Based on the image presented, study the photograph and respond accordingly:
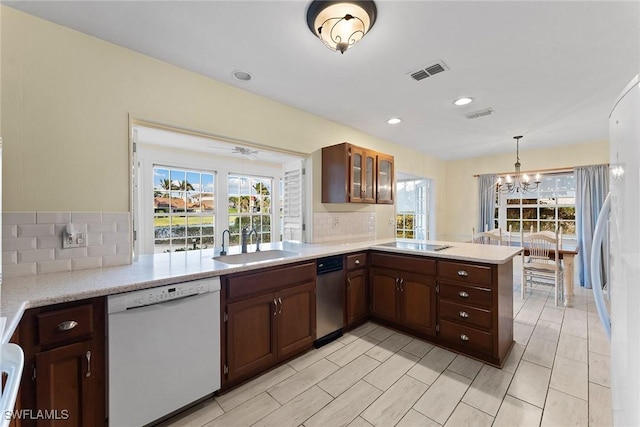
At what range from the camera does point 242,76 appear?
2195mm

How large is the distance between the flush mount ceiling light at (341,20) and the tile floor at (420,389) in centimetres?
224

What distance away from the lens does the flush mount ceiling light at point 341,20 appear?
139cm

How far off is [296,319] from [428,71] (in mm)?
2321

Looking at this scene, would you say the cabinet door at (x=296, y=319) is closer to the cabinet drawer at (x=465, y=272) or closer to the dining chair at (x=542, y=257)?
the cabinet drawer at (x=465, y=272)

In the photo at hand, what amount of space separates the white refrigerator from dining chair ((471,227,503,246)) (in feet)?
11.4

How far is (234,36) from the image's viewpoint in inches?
66.7

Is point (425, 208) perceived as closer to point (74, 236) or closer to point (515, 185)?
point (515, 185)

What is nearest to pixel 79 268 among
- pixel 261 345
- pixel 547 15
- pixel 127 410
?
pixel 127 410

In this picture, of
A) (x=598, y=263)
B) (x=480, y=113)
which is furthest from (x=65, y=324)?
(x=480, y=113)

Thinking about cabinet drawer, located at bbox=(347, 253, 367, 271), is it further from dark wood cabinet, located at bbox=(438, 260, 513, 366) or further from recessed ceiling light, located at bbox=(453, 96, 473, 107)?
recessed ceiling light, located at bbox=(453, 96, 473, 107)

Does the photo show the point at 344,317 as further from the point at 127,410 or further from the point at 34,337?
the point at 34,337

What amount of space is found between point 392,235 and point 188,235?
3107mm

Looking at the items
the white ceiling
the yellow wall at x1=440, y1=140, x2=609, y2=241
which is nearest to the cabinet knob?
the white ceiling

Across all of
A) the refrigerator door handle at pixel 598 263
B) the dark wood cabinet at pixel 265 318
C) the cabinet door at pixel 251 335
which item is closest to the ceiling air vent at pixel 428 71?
the refrigerator door handle at pixel 598 263
